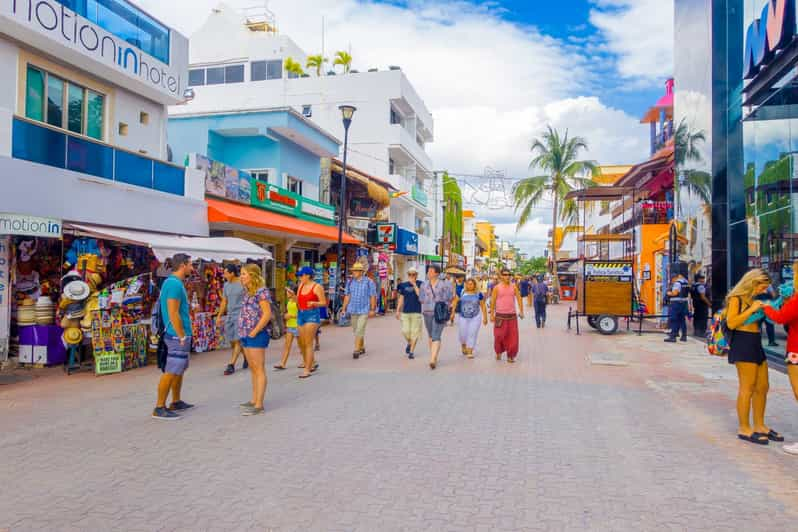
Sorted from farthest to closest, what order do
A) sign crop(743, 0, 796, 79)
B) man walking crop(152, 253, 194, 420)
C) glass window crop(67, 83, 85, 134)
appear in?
glass window crop(67, 83, 85, 134), sign crop(743, 0, 796, 79), man walking crop(152, 253, 194, 420)

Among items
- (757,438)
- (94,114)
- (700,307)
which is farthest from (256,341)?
(700,307)

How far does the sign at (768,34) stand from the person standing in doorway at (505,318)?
6.59 metres

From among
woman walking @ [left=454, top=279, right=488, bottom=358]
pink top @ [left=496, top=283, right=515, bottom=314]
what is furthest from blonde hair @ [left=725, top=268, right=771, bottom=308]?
woman walking @ [left=454, top=279, right=488, bottom=358]

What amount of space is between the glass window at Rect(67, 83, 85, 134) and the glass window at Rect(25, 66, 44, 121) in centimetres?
59

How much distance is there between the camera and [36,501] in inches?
164

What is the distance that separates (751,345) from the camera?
570 centimetres

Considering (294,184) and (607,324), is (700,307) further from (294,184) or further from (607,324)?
(294,184)

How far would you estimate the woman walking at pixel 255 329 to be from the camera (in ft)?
21.6

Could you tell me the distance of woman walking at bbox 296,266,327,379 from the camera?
28.8ft

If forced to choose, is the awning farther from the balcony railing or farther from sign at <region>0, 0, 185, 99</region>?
sign at <region>0, 0, 185, 99</region>

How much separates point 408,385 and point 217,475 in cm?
423

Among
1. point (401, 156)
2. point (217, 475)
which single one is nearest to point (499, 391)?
point (217, 475)

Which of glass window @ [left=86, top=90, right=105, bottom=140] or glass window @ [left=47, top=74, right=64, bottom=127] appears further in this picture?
glass window @ [left=86, top=90, right=105, bottom=140]

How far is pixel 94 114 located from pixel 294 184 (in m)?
9.16
